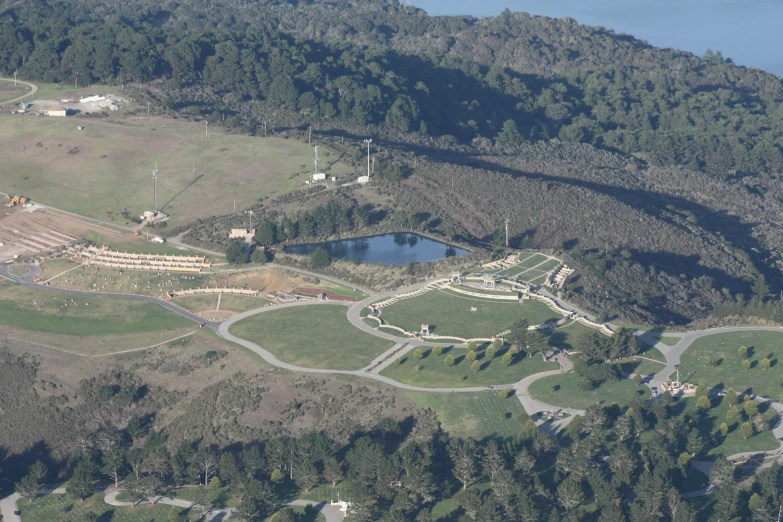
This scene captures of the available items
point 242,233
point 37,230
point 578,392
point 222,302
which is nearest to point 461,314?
point 578,392

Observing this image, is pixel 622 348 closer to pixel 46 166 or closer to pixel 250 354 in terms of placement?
pixel 250 354

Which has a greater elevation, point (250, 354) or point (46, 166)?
point (46, 166)

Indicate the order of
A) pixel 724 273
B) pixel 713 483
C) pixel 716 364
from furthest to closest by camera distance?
pixel 724 273 < pixel 716 364 < pixel 713 483

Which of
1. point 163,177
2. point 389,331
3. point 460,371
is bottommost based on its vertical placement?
point 460,371

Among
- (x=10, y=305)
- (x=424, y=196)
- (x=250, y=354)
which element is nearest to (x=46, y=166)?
(x=10, y=305)

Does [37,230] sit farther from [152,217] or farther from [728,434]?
[728,434]

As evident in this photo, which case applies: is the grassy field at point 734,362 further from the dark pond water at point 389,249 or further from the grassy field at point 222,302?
the grassy field at point 222,302

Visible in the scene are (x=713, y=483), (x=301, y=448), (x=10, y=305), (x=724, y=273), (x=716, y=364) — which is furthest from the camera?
(x=724, y=273)

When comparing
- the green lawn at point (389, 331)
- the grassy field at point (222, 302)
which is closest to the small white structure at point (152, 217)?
the grassy field at point (222, 302)
